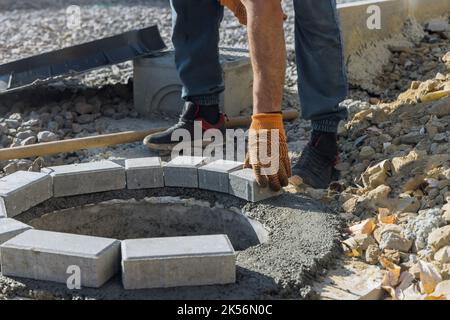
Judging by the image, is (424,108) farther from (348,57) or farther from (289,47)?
(289,47)

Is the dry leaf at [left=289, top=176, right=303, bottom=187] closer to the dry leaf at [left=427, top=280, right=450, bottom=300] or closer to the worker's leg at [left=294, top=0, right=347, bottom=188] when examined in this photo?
the worker's leg at [left=294, top=0, right=347, bottom=188]

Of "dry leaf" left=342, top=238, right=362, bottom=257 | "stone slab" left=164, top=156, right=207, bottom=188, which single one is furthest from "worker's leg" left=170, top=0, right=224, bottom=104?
"dry leaf" left=342, top=238, right=362, bottom=257

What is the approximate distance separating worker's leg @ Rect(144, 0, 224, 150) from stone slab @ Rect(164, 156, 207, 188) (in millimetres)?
770

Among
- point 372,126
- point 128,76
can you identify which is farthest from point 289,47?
point 372,126

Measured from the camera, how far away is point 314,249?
3119 millimetres

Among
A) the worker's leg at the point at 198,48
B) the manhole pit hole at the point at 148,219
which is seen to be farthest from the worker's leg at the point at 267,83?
the worker's leg at the point at 198,48

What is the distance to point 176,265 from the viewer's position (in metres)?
2.77

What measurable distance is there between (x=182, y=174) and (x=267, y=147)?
54 cm

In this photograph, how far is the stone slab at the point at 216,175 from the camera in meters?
3.70

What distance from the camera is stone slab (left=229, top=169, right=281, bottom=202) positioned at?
356cm

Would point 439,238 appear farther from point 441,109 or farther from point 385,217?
point 441,109

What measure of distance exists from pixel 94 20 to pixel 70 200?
573 cm

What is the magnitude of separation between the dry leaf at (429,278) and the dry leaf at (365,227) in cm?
44

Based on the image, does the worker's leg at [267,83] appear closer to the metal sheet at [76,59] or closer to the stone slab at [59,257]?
the stone slab at [59,257]
